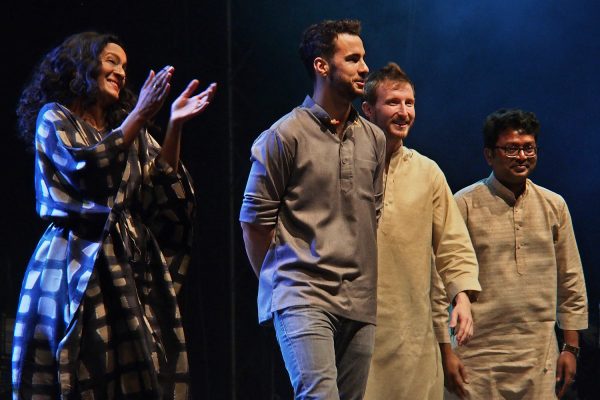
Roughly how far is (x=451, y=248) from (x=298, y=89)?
90.4 inches

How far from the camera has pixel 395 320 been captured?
12.0 feet

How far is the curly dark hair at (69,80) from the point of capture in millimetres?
3133

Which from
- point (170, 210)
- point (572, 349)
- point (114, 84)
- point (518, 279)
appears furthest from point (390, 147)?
point (572, 349)

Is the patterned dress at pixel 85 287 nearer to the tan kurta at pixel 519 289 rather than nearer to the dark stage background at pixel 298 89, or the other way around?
the tan kurta at pixel 519 289

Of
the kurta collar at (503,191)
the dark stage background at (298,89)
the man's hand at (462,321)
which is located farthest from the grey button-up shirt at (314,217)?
the dark stage background at (298,89)

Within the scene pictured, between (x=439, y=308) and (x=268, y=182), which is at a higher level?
(x=268, y=182)

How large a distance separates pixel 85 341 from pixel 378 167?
113cm

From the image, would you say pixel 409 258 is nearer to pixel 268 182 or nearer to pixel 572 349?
pixel 268 182

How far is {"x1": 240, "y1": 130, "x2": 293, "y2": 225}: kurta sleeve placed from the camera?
10.2ft

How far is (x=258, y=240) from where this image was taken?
3.16m

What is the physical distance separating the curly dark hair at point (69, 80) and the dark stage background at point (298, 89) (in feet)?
7.03

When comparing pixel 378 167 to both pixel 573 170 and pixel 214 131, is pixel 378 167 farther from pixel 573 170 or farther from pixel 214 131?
pixel 573 170

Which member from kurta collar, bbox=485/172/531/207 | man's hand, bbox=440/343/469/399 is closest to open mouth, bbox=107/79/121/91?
man's hand, bbox=440/343/469/399

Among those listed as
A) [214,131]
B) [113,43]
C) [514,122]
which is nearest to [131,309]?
[113,43]
